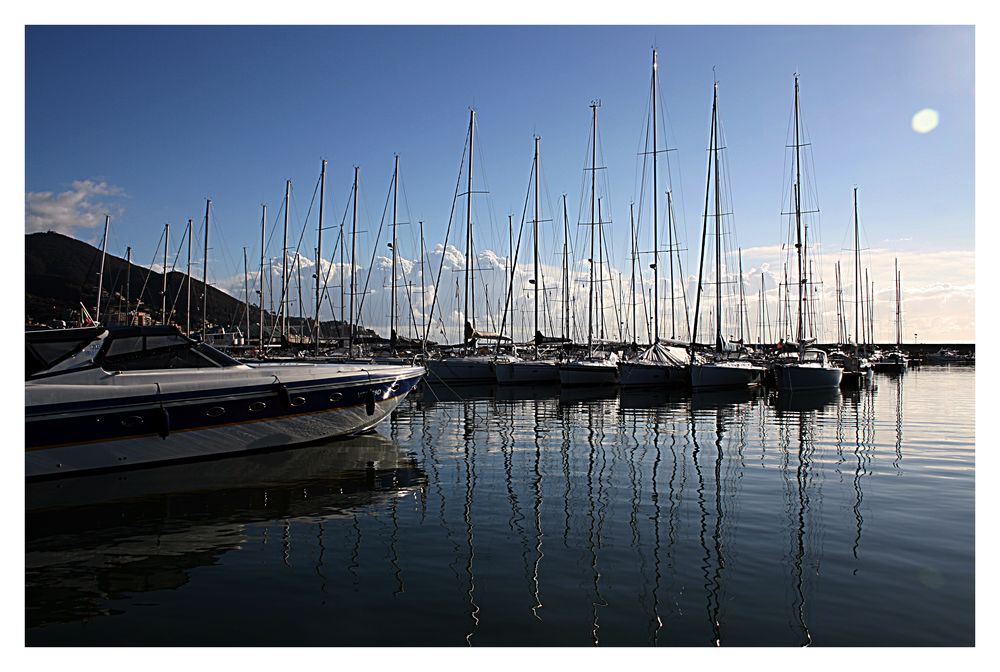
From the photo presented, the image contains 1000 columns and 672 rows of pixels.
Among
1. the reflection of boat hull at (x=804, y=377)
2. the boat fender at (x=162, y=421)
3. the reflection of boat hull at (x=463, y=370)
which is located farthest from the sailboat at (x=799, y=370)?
the boat fender at (x=162, y=421)

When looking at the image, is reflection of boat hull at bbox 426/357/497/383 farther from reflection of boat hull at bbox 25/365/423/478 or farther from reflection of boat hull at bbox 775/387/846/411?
reflection of boat hull at bbox 25/365/423/478

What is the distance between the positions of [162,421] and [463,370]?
30011mm

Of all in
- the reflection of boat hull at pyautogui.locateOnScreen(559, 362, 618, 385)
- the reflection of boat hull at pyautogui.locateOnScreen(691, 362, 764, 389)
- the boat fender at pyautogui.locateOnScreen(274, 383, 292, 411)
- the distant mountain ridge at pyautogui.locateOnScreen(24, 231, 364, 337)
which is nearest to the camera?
the boat fender at pyautogui.locateOnScreen(274, 383, 292, 411)

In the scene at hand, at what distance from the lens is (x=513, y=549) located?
7.54m

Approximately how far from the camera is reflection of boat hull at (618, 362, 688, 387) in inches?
1443

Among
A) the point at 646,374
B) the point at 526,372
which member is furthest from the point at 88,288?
the point at 646,374

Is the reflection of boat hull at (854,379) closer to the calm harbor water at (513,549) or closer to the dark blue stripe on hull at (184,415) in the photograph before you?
the calm harbor water at (513,549)

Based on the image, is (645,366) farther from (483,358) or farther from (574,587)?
(574,587)

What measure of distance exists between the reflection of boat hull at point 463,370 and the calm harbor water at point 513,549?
26.4 m

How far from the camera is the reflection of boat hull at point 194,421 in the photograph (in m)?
11.0

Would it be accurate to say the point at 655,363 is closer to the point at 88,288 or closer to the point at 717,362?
the point at 717,362

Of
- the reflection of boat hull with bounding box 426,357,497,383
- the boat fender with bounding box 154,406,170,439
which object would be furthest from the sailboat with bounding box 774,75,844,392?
the boat fender with bounding box 154,406,170,439

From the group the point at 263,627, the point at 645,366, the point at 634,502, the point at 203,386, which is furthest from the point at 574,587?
the point at 645,366

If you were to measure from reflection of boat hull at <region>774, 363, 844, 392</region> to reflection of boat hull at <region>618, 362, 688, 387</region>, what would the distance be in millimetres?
4547
